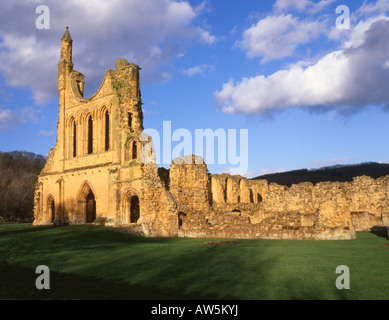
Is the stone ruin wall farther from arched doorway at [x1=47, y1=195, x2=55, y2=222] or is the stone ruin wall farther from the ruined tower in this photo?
arched doorway at [x1=47, y1=195, x2=55, y2=222]

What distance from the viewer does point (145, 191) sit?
20.7 m

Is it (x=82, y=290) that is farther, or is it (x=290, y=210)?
(x=290, y=210)

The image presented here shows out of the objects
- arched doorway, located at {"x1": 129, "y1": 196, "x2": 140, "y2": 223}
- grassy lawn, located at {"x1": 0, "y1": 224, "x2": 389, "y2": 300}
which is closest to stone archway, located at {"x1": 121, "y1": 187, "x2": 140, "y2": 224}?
arched doorway, located at {"x1": 129, "y1": 196, "x2": 140, "y2": 223}

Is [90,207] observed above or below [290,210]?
below

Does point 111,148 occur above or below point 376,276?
above

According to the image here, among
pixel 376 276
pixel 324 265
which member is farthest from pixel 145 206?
pixel 376 276

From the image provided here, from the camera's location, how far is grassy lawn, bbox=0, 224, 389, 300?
6.73 metres

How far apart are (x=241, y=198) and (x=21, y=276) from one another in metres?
A: 22.4

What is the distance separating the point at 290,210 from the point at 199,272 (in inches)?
447

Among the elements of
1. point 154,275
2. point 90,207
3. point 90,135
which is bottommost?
point 154,275

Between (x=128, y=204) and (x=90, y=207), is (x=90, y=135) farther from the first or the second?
(x=128, y=204)

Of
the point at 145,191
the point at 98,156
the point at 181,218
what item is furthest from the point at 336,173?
the point at 145,191

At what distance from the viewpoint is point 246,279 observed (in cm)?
771
